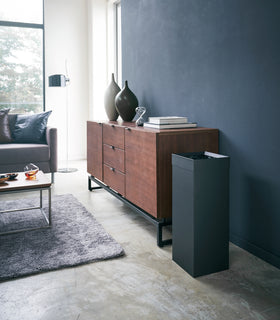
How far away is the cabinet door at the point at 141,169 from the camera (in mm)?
2655

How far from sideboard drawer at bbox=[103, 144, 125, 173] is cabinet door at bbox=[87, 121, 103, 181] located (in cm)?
16

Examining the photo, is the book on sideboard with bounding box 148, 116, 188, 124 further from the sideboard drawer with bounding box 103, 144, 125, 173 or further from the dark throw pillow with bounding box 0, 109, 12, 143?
the dark throw pillow with bounding box 0, 109, 12, 143

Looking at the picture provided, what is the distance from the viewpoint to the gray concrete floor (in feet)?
5.82

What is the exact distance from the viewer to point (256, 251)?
243 cm

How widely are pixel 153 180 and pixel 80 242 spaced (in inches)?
27.8

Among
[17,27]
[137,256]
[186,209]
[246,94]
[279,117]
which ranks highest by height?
[17,27]

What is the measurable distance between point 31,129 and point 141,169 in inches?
95.1

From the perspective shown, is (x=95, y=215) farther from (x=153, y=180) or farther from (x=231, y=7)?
(x=231, y=7)

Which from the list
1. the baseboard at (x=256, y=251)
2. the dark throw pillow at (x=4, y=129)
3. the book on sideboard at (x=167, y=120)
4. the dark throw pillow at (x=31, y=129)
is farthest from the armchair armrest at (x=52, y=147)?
the baseboard at (x=256, y=251)

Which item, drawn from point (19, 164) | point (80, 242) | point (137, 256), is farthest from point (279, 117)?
point (19, 164)

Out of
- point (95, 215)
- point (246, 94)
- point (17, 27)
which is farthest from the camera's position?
point (17, 27)

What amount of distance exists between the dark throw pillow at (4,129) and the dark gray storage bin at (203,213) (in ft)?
10.2

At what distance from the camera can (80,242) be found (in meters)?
2.66

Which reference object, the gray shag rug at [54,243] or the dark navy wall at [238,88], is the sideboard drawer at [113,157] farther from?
the dark navy wall at [238,88]
